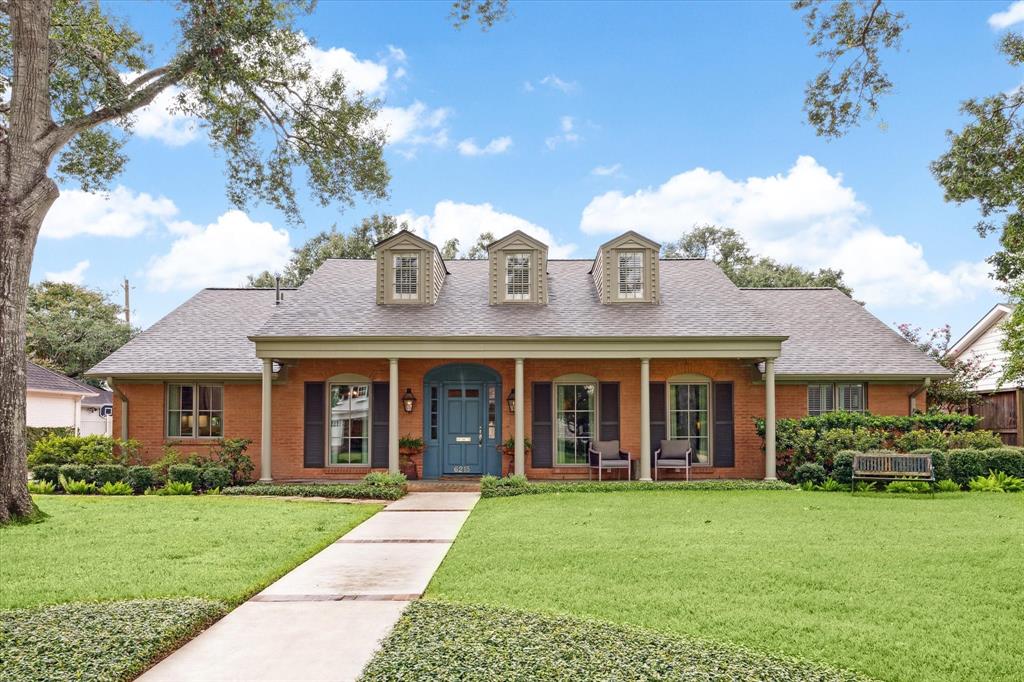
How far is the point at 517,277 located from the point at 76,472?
1075 cm

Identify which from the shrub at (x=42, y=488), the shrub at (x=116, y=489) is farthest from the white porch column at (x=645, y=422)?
the shrub at (x=42, y=488)

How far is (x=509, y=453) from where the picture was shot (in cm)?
1644

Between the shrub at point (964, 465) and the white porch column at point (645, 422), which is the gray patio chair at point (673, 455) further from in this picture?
the shrub at point (964, 465)

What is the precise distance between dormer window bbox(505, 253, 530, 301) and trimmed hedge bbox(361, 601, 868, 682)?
41.6 feet

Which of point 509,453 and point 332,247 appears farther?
point 332,247

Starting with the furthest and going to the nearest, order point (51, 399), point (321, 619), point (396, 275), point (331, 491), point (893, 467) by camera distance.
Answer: point (51, 399), point (396, 275), point (331, 491), point (893, 467), point (321, 619)

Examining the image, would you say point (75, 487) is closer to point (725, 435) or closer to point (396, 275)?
point (396, 275)

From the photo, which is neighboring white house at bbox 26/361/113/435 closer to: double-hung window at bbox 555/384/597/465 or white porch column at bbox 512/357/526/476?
white porch column at bbox 512/357/526/476

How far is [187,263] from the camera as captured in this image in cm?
4166

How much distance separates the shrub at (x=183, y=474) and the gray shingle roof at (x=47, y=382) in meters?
14.3

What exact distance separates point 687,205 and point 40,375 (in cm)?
3111

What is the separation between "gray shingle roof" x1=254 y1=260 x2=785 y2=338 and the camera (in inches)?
621

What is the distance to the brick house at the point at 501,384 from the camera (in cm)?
1645

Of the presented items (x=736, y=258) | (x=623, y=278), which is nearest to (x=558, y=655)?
(x=623, y=278)
